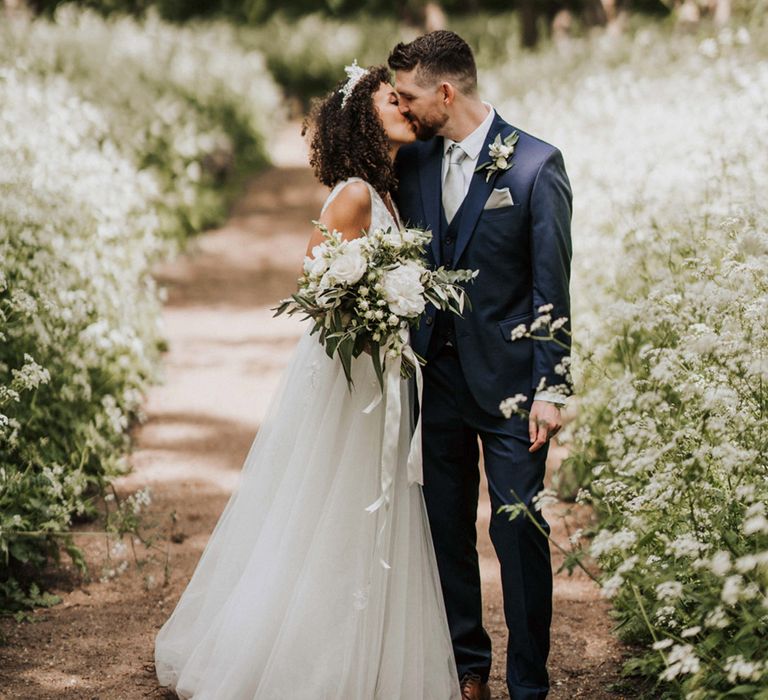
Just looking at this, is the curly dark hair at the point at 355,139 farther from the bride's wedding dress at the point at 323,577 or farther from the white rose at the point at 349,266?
the white rose at the point at 349,266

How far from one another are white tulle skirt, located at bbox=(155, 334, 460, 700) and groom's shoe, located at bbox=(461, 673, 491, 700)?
0.11 m

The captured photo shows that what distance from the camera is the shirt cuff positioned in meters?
3.50

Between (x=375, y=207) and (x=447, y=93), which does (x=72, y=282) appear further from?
(x=447, y=93)

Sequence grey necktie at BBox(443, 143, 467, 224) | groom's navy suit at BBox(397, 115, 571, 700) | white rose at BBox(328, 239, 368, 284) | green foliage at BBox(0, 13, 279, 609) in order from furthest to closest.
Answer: green foliage at BBox(0, 13, 279, 609) → grey necktie at BBox(443, 143, 467, 224) → groom's navy suit at BBox(397, 115, 571, 700) → white rose at BBox(328, 239, 368, 284)

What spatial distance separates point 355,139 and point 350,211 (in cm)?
27

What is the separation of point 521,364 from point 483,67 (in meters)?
17.3

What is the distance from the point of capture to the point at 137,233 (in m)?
9.02

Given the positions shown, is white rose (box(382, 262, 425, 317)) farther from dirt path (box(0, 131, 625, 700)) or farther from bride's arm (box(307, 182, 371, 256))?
dirt path (box(0, 131, 625, 700))

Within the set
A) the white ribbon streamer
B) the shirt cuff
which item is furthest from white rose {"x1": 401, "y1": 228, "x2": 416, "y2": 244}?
the shirt cuff

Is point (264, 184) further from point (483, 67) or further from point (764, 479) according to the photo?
point (764, 479)

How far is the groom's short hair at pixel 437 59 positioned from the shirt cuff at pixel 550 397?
3.76 feet

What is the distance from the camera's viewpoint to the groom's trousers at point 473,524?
12.0ft

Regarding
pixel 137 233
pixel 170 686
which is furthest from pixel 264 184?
pixel 170 686

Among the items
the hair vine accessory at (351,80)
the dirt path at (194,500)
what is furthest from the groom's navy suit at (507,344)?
the dirt path at (194,500)
